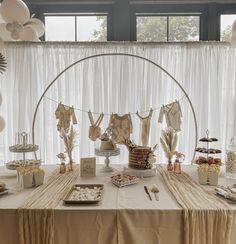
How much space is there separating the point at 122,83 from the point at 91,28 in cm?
87

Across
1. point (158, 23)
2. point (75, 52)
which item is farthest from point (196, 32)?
Answer: point (75, 52)

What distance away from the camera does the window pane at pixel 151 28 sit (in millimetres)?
3658

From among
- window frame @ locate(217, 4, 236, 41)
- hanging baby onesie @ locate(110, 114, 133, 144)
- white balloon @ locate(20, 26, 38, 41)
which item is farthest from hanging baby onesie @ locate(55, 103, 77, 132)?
window frame @ locate(217, 4, 236, 41)

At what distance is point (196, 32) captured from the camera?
3666mm

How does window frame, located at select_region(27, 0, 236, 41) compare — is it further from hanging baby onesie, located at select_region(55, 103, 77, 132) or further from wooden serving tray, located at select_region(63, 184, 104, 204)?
wooden serving tray, located at select_region(63, 184, 104, 204)

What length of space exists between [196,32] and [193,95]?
0.86 metres

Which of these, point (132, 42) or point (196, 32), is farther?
point (196, 32)

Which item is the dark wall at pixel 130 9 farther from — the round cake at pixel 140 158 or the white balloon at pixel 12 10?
the round cake at pixel 140 158

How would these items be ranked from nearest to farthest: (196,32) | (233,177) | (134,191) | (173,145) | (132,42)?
(134,191) < (233,177) < (173,145) < (132,42) < (196,32)

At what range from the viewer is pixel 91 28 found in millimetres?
3691

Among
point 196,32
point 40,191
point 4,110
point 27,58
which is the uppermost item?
point 196,32

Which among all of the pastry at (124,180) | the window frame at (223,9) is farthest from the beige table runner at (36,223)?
the window frame at (223,9)

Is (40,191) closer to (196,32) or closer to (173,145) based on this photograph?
(173,145)

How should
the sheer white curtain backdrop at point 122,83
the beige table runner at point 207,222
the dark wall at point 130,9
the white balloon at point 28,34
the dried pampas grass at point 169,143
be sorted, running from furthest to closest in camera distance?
the dark wall at point 130,9
the sheer white curtain backdrop at point 122,83
the dried pampas grass at point 169,143
the white balloon at point 28,34
the beige table runner at point 207,222
